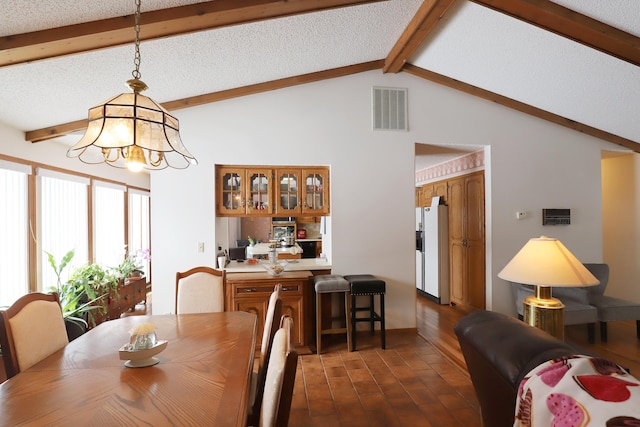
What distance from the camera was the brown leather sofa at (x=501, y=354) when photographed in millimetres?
1137

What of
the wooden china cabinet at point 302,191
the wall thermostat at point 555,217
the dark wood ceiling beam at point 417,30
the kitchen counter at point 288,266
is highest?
the dark wood ceiling beam at point 417,30

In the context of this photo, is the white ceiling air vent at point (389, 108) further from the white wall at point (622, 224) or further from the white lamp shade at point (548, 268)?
the white wall at point (622, 224)

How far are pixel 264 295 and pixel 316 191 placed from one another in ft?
4.39

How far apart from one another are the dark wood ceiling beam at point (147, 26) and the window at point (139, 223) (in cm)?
404

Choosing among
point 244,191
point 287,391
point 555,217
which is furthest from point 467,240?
point 287,391

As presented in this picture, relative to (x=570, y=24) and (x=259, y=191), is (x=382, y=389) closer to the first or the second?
(x=259, y=191)

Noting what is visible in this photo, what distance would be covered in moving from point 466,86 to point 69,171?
504 centimetres

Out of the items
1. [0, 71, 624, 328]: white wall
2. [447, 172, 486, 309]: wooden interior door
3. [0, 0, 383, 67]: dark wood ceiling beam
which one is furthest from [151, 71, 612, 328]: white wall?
[0, 0, 383, 67]: dark wood ceiling beam

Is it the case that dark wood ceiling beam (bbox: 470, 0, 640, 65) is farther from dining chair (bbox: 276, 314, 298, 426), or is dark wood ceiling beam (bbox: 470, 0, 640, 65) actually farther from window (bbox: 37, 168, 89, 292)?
window (bbox: 37, 168, 89, 292)

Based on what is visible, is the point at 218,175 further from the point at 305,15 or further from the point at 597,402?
the point at 597,402

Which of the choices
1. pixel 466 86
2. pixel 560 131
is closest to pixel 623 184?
pixel 560 131

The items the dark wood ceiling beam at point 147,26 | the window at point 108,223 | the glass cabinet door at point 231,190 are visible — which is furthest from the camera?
the window at point 108,223

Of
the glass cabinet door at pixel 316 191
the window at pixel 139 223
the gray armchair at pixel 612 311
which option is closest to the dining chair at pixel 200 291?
the glass cabinet door at pixel 316 191

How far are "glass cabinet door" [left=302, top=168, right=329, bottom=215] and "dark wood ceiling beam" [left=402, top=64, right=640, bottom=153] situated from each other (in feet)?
5.39
